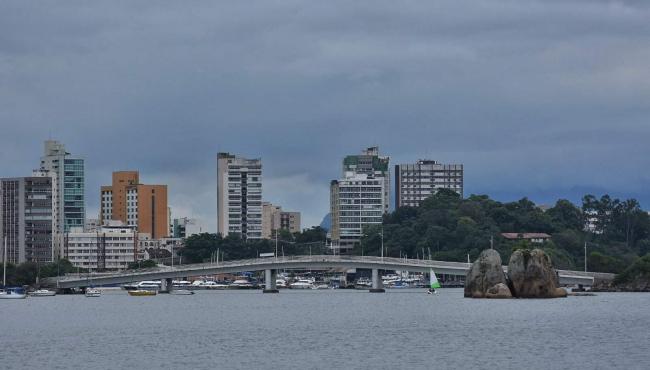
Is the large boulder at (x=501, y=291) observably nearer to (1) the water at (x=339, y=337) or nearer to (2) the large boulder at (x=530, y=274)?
(2) the large boulder at (x=530, y=274)

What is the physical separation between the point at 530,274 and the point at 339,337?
227 ft

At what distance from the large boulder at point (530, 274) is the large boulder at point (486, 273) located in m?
1.74

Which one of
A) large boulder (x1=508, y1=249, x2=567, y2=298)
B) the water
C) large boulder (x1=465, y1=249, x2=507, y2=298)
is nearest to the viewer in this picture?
the water

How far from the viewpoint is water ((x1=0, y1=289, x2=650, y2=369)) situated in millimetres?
92188

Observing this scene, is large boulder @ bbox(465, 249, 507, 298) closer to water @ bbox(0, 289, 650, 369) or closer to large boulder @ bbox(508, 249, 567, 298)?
large boulder @ bbox(508, 249, 567, 298)

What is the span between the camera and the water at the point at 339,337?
302 ft

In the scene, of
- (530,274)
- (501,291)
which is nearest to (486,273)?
(501,291)

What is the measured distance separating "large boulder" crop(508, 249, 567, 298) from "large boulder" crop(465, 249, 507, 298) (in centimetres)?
174

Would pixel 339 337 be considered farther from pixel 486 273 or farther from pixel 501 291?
pixel 486 273

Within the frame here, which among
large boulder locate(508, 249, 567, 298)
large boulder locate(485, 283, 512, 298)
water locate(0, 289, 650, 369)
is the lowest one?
water locate(0, 289, 650, 369)

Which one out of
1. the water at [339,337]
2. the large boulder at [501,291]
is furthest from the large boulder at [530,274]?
the water at [339,337]

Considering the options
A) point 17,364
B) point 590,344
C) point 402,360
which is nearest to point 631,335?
point 590,344

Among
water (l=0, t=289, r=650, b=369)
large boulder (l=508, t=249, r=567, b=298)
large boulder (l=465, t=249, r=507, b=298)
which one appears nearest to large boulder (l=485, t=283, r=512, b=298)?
large boulder (l=465, t=249, r=507, b=298)

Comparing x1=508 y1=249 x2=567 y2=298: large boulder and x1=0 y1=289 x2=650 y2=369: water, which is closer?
x1=0 y1=289 x2=650 y2=369: water
